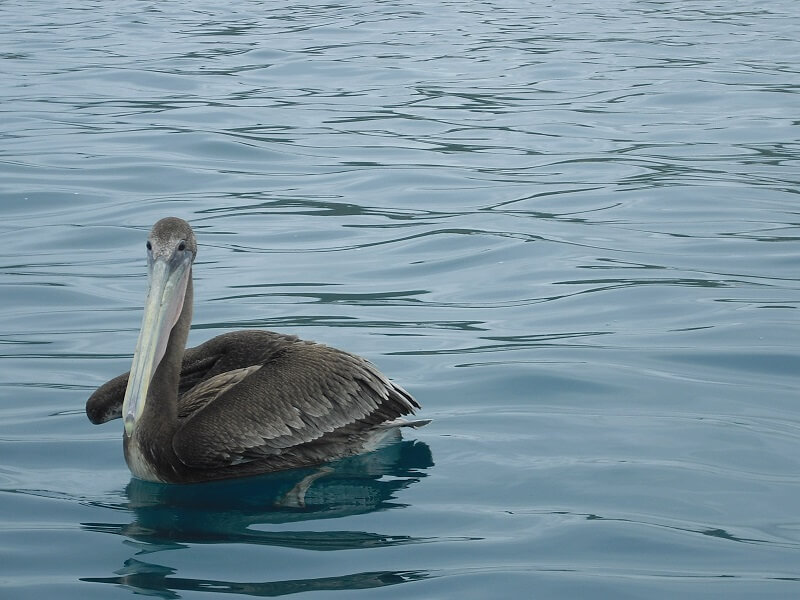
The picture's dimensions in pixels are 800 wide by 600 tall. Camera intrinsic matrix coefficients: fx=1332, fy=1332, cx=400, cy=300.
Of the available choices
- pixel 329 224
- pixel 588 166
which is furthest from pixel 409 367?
pixel 588 166

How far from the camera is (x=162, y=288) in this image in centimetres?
434

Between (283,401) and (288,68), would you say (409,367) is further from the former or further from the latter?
(288,68)

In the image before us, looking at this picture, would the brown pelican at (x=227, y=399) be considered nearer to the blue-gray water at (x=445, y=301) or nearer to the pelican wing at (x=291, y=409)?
the pelican wing at (x=291, y=409)

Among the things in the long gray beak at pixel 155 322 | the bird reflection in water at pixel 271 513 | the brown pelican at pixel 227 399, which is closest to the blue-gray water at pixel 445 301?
the bird reflection in water at pixel 271 513

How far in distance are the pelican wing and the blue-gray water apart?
0.14m

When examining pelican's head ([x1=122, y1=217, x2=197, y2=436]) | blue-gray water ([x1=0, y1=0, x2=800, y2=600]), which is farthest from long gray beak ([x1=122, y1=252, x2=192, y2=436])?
blue-gray water ([x1=0, y1=0, x2=800, y2=600])

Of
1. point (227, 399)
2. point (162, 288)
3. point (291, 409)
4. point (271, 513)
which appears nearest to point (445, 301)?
point (291, 409)

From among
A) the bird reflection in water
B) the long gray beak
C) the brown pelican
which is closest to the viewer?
the bird reflection in water

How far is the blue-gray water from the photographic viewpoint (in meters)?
3.84

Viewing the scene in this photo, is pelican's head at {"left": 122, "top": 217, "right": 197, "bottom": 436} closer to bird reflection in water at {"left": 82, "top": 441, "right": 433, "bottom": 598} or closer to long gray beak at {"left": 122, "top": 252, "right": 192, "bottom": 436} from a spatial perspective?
long gray beak at {"left": 122, "top": 252, "right": 192, "bottom": 436}

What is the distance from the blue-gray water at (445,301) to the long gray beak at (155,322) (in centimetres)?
37

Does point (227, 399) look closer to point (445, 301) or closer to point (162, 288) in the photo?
point (162, 288)

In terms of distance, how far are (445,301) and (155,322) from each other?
2394 millimetres

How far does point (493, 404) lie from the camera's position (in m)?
5.12
